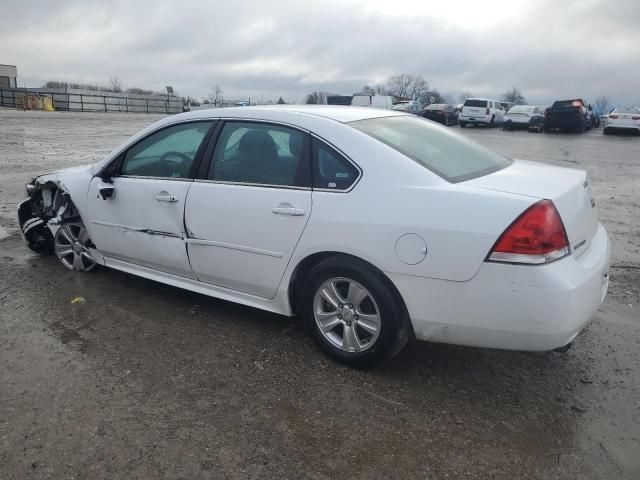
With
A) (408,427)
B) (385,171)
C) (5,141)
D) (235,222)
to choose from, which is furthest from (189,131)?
(5,141)

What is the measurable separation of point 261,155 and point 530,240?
1792mm

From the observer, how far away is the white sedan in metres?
2.70

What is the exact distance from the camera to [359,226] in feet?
9.82

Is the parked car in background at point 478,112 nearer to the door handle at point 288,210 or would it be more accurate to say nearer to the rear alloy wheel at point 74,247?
the rear alloy wheel at point 74,247

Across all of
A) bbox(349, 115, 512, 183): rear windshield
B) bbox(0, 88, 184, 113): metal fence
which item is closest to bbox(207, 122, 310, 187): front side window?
bbox(349, 115, 512, 183): rear windshield

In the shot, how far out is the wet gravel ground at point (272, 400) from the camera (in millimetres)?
2504

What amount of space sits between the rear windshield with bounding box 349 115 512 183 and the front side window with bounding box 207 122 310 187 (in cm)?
41

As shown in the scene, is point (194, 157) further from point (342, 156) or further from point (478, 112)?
point (478, 112)

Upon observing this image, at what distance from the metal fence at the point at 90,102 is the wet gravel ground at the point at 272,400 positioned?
4486 centimetres

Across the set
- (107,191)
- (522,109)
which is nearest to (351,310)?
(107,191)

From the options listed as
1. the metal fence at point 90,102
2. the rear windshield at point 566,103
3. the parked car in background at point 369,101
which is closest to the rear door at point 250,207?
the rear windshield at point 566,103

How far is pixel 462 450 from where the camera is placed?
2.60m

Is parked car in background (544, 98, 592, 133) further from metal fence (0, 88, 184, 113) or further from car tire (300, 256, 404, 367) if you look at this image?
metal fence (0, 88, 184, 113)

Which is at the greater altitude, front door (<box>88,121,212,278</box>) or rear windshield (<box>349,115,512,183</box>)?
rear windshield (<box>349,115,512,183</box>)
